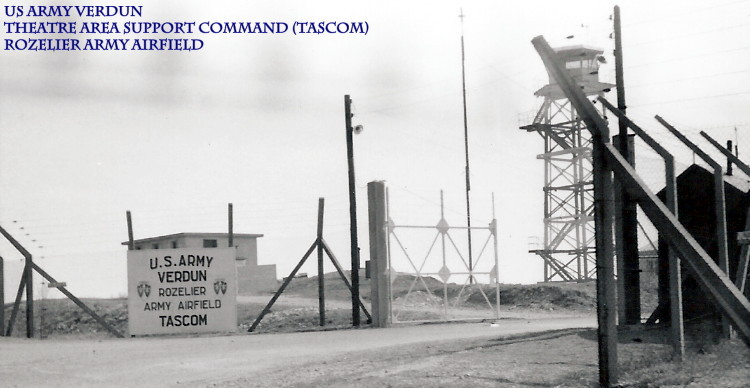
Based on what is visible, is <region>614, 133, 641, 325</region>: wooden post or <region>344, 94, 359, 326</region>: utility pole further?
<region>344, 94, 359, 326</region>: utility pole

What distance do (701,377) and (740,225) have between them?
5.17 meters

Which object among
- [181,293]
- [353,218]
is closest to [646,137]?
[353,218]

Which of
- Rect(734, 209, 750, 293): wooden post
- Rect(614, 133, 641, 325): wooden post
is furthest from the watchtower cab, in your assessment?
Rect(734, 209, 750, 293): wooden post

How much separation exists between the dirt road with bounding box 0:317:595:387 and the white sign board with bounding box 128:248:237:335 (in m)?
0.86

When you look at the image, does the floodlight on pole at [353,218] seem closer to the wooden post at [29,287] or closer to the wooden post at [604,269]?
the wooden post at [29,287]

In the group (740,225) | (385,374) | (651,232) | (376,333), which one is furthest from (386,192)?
(385,374)

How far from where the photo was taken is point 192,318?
56.7 ft

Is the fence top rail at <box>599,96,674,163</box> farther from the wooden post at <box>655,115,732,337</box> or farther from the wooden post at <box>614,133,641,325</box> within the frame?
the wooden post at <box>614,133,641,325</box>

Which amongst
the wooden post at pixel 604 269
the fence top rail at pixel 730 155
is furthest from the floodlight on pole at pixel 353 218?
the wooden post at pixel 604 269

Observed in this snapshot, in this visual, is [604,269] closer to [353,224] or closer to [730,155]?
[730,155]

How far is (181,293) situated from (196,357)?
5.74m

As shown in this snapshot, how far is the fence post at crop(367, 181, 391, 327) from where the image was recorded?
17844mm

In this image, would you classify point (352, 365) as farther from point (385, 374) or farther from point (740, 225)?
point (740, 225)

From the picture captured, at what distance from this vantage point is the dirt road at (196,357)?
952cm
